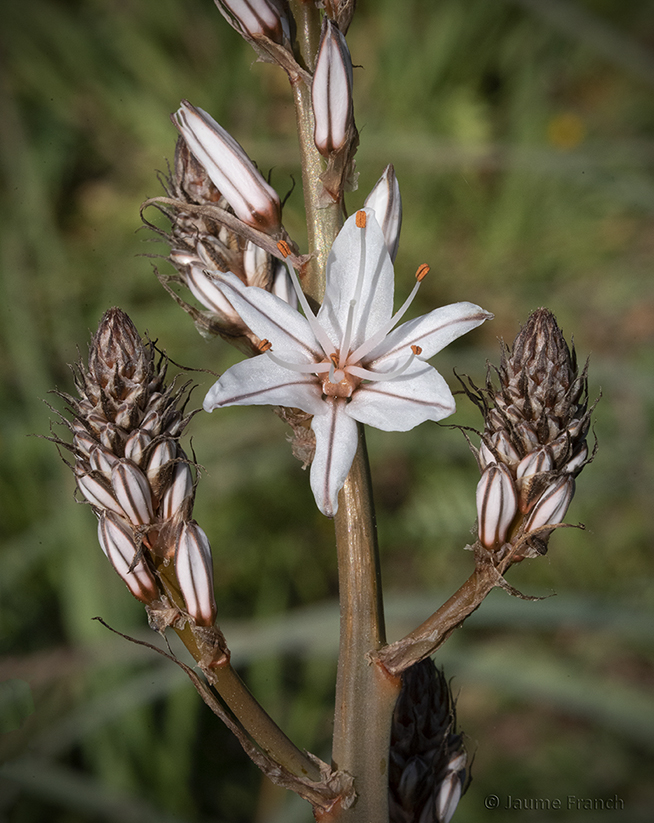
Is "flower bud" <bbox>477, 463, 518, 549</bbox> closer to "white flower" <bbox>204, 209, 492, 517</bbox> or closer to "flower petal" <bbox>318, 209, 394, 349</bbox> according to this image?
"white flower" <bbox>204, 209, 492, 517</bbox>

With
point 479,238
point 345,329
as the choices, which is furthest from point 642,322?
point 345,329

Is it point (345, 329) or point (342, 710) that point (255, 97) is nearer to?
point (345, 329)

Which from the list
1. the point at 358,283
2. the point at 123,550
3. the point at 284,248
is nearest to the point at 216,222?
the point at 284,248

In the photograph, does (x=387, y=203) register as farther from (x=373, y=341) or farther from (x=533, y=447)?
(x=533, y=447)

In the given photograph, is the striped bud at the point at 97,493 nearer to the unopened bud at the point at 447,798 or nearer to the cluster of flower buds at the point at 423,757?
the cluster of flower buds at the point at 423,757

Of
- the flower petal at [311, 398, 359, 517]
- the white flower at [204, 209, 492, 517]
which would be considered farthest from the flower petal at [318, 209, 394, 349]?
the flower petal at [311, 398, 359, 517]
